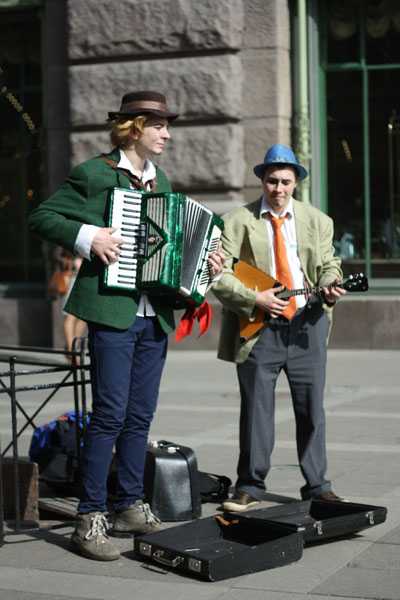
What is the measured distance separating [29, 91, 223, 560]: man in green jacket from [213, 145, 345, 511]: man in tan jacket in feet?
1.96

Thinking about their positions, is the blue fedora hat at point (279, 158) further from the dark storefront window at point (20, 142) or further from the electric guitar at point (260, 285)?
the dark storefront window at point (20, 142)

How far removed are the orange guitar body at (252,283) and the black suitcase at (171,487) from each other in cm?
78

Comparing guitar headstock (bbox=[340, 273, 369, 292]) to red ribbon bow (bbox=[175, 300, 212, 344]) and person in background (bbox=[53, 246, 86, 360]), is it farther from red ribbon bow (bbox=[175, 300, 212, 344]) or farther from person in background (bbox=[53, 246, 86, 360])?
person in background (bbox=[53, 246, 86, 360])

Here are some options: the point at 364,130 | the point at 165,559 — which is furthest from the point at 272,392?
the point at 364,130

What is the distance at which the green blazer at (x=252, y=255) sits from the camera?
5832mm

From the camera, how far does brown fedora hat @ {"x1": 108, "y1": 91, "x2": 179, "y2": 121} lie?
517cm

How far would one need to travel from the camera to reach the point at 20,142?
14.4m

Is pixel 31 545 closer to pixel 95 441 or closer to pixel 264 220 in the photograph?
pixel 95 441

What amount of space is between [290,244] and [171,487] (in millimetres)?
1464

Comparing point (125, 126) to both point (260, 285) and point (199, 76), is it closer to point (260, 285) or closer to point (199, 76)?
point (260, 285)

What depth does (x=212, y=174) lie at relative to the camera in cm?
1239

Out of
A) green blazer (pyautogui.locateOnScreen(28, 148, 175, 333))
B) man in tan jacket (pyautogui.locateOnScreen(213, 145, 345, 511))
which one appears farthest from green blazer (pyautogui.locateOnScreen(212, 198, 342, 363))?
green blazer (pyautogui.locateOnScreen(28, 148, 175, 333))

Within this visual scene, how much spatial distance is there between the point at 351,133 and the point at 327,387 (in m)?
4.17

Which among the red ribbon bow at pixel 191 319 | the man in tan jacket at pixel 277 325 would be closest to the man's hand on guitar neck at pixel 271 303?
the man in tan jacket at pixel 277 325
